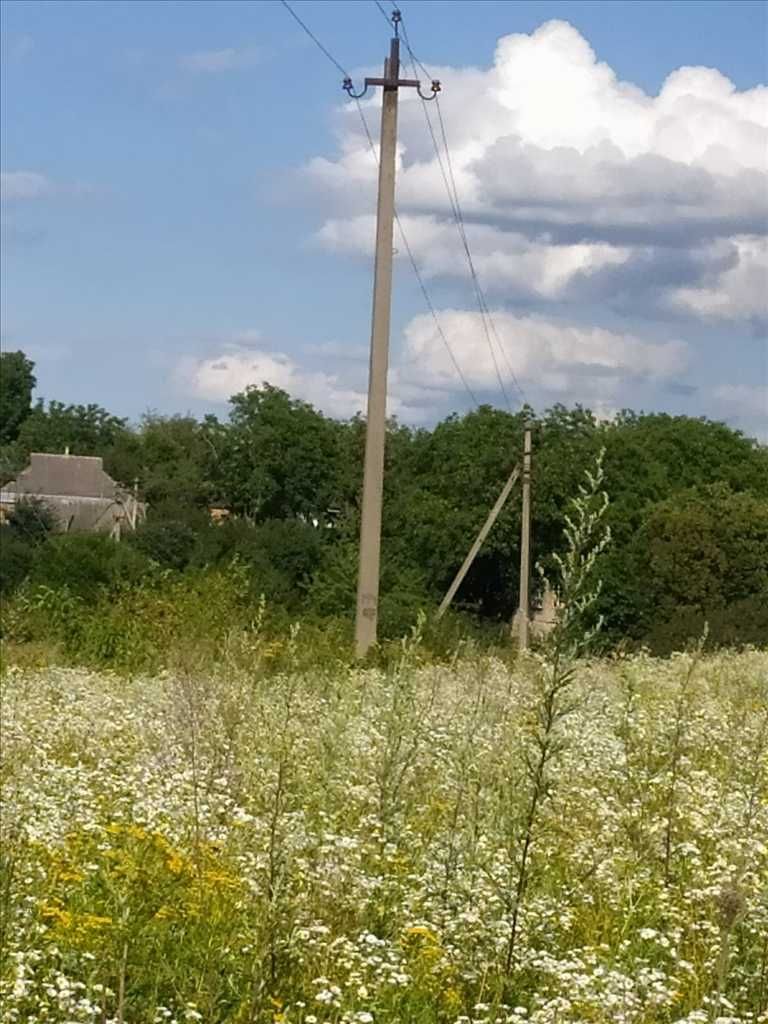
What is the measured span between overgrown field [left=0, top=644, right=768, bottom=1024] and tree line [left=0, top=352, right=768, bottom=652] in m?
1.14

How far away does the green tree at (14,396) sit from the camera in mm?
123200

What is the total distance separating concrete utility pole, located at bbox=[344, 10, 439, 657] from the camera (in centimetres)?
1900

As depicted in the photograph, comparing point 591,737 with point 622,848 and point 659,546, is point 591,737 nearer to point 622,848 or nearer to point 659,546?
point 622,848

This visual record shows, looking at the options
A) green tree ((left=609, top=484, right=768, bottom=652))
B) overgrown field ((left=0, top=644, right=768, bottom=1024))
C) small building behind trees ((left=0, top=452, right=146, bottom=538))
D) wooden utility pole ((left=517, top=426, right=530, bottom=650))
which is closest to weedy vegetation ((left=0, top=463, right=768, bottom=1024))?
overgrown field ((left=0, top=644, right=768, bottom=1024))

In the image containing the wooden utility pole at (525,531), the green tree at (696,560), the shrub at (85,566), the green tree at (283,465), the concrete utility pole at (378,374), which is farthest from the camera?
the green tree at (283,465)

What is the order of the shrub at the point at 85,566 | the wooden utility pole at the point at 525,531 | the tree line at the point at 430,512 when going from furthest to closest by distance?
1. the wooden utility pole at the point at 525,531
2. the tree line at the point at 430,512
3. the shrub at the point at 85,566

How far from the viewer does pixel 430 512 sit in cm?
5394

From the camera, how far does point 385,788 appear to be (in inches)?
250

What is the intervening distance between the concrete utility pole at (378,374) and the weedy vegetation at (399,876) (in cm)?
1018

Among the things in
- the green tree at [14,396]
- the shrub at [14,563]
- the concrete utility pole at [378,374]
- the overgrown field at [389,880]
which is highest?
the green tree at [14,396]

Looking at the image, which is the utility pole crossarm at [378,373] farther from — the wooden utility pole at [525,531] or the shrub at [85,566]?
the wooden utility pole at [525,531]

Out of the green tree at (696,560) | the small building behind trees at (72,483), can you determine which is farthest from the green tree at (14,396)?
the green tree at (696,560)

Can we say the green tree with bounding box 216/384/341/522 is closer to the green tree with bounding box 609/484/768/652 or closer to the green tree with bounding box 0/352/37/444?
the green tree with bounding box 609/484/768/652

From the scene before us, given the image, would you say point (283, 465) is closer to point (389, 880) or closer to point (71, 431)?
point (71, 431)
